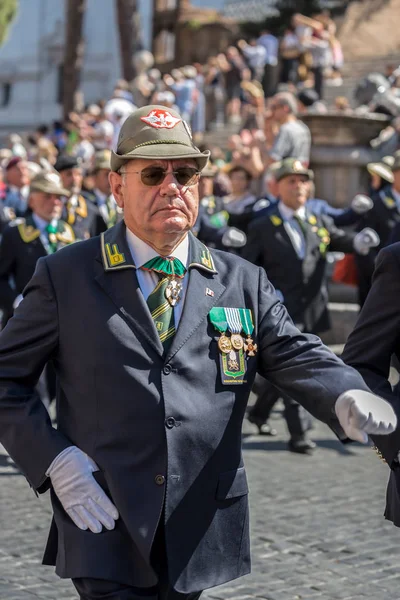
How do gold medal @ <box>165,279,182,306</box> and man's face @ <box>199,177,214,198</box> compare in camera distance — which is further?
man's face @ <box>199,177,214,198</box>

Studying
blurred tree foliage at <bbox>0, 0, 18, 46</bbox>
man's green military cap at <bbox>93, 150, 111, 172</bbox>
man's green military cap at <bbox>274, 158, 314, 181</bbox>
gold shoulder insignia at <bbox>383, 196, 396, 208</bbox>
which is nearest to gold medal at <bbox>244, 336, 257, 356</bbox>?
man's green military cap at <bbox>274, 158, 314, 181</bbox>

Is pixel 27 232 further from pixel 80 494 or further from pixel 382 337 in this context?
pixel 80 494

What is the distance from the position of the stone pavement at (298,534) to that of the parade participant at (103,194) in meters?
2.48

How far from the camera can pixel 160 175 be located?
3.57 metres

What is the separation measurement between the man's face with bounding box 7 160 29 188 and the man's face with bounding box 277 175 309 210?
12.3 feet

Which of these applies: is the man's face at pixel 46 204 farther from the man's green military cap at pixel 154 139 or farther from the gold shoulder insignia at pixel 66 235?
the man's green military cap at pixel 154 139

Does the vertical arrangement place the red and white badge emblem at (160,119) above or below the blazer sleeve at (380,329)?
above

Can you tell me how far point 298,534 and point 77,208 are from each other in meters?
3.97

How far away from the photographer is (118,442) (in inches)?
135

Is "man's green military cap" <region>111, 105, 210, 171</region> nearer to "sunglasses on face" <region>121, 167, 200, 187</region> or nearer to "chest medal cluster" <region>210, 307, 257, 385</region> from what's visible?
"sunglasses on face" <region>121, 167, 200, 187</region>

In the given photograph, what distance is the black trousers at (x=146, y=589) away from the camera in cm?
339

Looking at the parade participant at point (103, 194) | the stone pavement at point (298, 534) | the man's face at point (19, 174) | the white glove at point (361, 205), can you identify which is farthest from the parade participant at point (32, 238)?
the man's face at point (19, 174)

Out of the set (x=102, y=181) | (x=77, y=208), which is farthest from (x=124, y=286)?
(x=102, y=181)

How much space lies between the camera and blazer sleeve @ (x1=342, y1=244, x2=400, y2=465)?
373 cm
